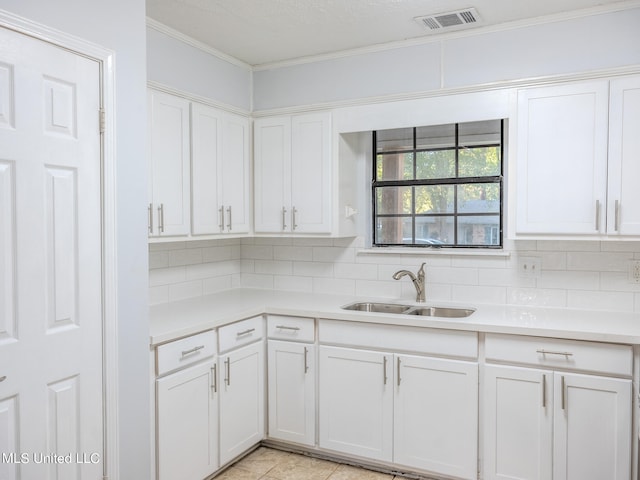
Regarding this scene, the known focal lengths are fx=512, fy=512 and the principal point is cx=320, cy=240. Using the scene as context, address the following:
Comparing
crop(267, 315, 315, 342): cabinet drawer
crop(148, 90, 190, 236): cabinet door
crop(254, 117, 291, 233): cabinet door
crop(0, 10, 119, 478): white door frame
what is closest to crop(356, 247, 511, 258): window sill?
crop(254, 117, 291, 233): cabinet door

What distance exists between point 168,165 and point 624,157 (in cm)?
243

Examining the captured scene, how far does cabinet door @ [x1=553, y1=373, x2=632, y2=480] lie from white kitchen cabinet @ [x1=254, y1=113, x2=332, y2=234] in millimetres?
1683

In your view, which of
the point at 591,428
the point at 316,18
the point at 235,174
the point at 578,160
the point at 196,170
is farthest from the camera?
the point at 235,174

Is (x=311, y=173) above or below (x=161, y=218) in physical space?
above

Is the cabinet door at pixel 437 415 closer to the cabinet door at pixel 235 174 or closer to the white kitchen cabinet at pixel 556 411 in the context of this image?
the white kitchen cabinet at pixel 556 411

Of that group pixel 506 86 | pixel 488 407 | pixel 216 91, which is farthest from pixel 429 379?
pixel 216 91

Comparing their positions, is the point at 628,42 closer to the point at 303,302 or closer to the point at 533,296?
the point at 533,296

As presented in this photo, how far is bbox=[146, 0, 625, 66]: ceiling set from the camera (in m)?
2.65

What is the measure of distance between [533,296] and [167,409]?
2172 mm

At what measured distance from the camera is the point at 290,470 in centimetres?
299

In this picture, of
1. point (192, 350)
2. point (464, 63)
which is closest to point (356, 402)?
point (192, 350)

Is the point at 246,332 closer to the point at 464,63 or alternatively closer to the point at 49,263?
the point at 49,263

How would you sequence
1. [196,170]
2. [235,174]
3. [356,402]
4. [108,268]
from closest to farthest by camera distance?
[108,268] → [356,402] → [196,170] → [235,174]

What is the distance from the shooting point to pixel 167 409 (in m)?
2.48
